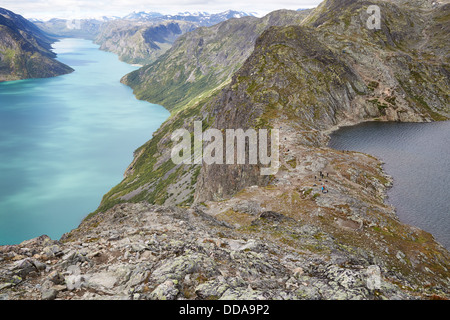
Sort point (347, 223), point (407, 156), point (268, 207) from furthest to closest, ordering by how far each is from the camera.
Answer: point (407, 156) < point (268, 207) < point (347, 223)

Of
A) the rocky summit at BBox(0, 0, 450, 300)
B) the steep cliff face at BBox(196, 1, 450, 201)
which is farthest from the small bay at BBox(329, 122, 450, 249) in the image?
the steep cliff face at BBox(196, 1, 450, 201)

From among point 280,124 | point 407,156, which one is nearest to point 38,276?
point 280,124

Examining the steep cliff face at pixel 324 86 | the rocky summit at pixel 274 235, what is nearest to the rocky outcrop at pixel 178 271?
the rocky summit at pixel 274 235

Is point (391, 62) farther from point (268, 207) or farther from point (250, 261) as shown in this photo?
point (250, 261)

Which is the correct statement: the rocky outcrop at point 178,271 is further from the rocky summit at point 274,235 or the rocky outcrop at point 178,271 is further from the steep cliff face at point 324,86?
the steep cliff face at point 324,86

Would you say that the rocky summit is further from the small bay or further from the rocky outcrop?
the small bay

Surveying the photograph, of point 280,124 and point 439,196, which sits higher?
point 280,124
